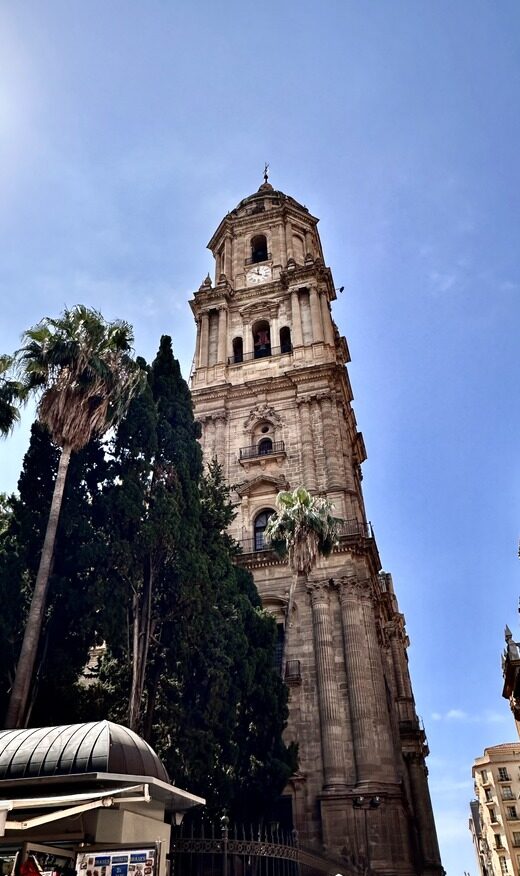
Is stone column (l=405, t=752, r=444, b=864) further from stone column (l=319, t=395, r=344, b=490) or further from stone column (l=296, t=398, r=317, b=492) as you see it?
stone column (l=296, t=398, r=317, b=492)

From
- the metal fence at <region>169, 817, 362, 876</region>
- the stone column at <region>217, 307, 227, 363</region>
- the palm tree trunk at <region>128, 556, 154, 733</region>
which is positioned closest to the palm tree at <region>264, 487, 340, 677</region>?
the metal fence at <region>169, 817, 362, 876</region>

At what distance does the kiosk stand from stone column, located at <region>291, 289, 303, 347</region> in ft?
89.6

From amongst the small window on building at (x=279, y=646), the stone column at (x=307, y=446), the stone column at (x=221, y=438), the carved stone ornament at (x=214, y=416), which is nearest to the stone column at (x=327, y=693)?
the small window on building at (x=279, y=646)

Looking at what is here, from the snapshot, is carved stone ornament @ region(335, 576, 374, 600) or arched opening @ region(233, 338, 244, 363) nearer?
carved stone ornament @ region(335, 576, 374, 600)

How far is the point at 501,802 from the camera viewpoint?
64.3 m

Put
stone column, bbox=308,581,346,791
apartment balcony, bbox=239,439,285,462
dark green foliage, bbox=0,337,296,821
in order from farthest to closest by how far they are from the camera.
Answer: apartment balcony, bbox=239,439,285,462
stone column, bbox=308,581,346,791
dark green foliage, bbox=0,337,296,821

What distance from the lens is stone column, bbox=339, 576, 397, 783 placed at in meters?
21.2

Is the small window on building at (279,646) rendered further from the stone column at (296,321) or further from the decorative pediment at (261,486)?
the stone column at (296,321)

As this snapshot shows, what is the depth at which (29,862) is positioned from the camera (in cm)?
652

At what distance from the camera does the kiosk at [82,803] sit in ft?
21.4

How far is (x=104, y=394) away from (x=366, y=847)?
15.4 m

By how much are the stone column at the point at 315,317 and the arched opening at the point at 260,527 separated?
9.65m

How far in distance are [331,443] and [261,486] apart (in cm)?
369

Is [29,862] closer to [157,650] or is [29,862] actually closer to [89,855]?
[89,855]
